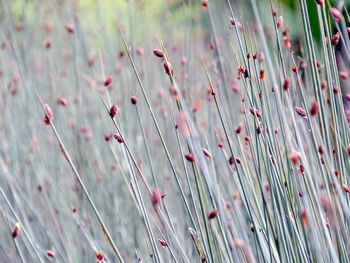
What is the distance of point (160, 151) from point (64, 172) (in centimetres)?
46

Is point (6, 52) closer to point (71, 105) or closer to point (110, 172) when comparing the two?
point (71, 105)

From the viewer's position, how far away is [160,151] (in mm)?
2291

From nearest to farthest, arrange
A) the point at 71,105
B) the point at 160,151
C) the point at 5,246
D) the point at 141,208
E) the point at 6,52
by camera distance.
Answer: the point at 141,208 → the point at 5,246 → the point at 160,151 → the point at 71,105 → the point at 6,52

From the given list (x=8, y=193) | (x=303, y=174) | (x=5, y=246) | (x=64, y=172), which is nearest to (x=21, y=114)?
(x=64, y=172)

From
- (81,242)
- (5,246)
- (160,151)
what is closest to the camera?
(81,242)

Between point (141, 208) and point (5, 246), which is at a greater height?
point (141, 208)

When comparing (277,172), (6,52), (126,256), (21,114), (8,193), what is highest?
(6,52)

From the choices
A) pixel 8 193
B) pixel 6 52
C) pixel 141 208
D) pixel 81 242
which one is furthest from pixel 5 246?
pixel 6 52

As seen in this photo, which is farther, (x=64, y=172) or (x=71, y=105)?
(x=71, y=105)

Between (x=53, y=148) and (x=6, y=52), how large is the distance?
1039 mm

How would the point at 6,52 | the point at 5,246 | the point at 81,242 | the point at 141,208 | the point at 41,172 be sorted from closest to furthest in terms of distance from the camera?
the point at 141,208 < the point at 81,242 < the point at 5,246 < the point at 41,172 < the point at 6,52

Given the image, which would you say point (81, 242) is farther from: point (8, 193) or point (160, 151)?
point (160, 151)

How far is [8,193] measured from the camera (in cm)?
191

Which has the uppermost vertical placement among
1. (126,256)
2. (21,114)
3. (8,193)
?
(21,114)
